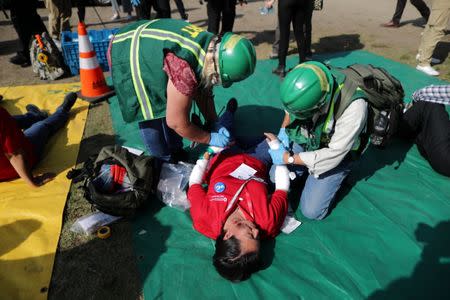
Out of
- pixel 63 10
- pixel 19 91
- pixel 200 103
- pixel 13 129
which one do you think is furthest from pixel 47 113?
pixel 63 10

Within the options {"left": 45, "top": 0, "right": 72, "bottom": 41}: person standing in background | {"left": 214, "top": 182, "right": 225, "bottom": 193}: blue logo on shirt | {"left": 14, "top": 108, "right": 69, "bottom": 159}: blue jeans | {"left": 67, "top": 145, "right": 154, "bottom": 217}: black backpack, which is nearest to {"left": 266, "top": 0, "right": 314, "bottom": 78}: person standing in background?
{"left": 214, "top": 182, "right": 225, "bottom": 193}: blue logo on shirt

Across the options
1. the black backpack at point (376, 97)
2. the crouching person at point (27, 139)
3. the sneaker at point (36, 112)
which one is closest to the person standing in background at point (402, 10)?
the black backpack at point (376, 97)

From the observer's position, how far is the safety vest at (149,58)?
2125 mm

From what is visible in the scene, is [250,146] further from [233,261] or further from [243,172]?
[233,261]

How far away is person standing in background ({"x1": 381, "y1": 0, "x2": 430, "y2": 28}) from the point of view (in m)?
6.73

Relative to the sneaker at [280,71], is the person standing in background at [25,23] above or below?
above

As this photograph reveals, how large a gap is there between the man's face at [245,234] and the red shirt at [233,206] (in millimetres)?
79

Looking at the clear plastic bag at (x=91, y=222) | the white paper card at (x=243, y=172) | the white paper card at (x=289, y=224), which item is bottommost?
the white paper card at (x=289, y=224)

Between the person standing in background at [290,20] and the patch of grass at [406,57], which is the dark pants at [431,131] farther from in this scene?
the patch of grass at [406,57]

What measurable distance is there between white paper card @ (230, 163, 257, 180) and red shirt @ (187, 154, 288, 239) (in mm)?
47

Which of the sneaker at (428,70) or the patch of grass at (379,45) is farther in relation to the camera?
the patch of grass at (379,45)

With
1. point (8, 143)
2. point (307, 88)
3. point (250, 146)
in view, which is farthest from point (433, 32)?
point (8, 143)

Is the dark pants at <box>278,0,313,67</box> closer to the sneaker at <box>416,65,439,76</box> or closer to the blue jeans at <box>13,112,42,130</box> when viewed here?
the sneaker at <box>416,65,439,76</box>

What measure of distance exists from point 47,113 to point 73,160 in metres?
1.18
